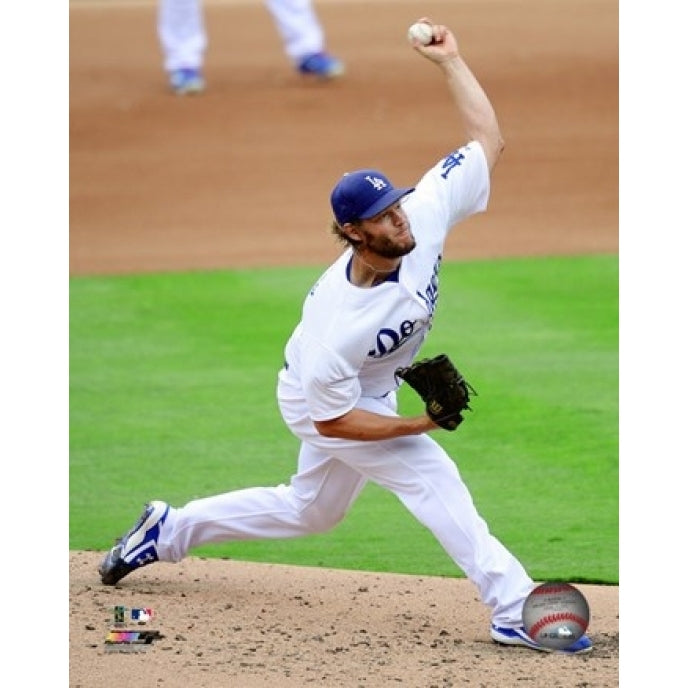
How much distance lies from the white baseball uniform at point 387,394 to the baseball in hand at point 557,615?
0.06 m

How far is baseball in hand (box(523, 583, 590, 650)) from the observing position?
5.72 meters

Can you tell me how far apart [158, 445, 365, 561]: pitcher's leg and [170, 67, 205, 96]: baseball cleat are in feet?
37.7

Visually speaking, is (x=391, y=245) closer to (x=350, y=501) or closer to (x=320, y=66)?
(x=350, y=501)

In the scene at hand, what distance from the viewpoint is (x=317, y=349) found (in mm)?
5680

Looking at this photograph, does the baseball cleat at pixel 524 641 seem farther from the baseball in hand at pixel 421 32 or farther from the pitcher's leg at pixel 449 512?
the baseball in hand at pixel 421 32

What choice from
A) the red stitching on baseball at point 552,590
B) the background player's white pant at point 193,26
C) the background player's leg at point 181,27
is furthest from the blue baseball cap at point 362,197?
the background player's leg at point 181,27

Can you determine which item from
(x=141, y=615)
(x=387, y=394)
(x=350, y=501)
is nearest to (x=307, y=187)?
(x=350, y=501)

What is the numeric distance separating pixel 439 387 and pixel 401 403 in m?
3.90

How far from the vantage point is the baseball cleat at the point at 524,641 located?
18.9ft

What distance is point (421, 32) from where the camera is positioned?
20.0ft

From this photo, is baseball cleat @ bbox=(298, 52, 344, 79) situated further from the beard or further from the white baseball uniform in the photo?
the beard

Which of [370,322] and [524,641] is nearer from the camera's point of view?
[370,322]

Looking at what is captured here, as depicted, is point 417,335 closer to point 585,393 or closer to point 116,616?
point 116,616

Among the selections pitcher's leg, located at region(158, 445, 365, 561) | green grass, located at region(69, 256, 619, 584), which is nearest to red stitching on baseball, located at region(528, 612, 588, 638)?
pitcher's leg, located at region(158, 445, 365, 561)
